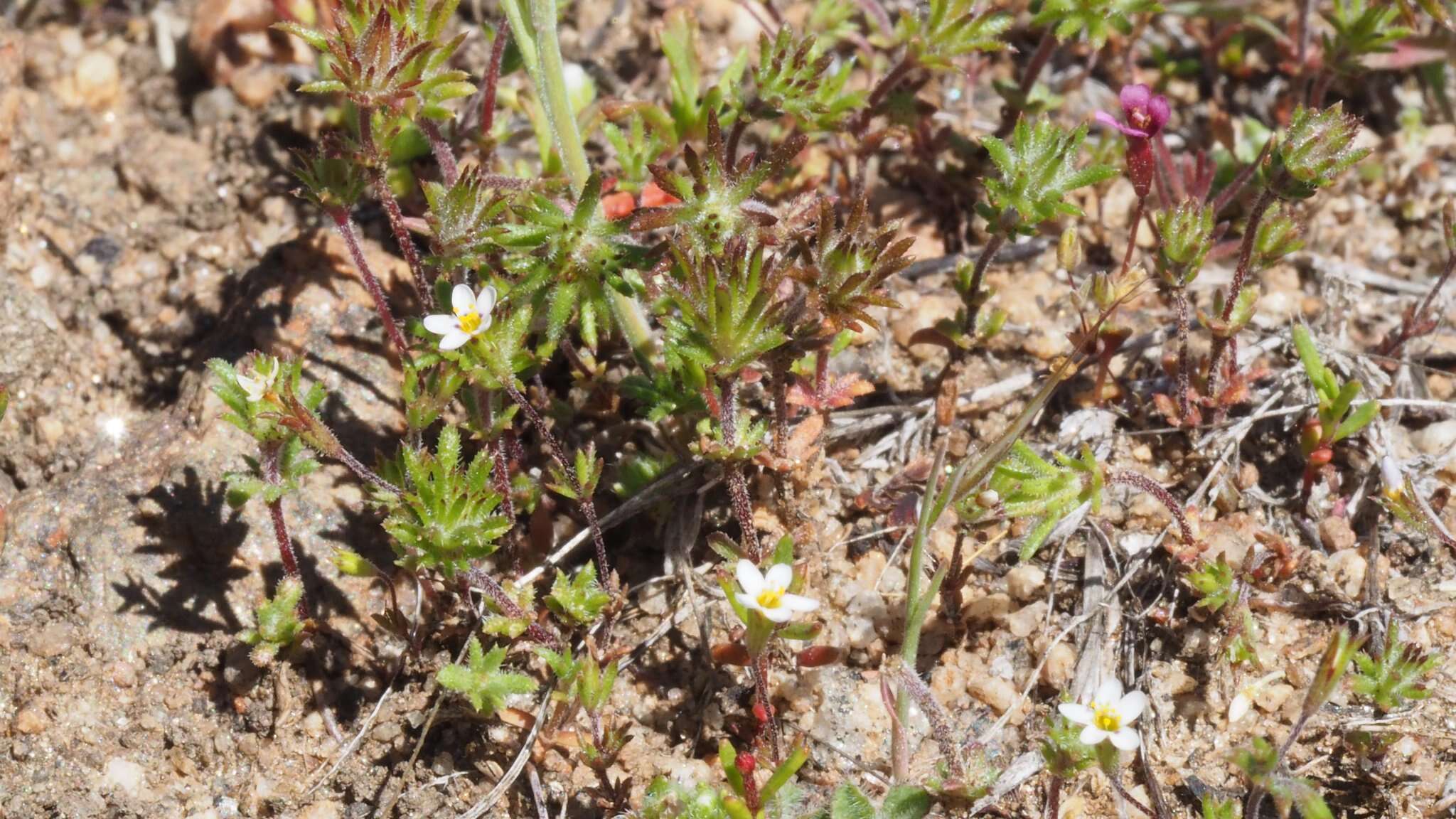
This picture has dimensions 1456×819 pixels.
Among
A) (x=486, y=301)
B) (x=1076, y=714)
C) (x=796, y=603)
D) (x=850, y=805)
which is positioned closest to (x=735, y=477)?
(x=796, y=603)

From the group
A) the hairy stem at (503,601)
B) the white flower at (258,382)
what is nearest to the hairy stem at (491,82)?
the white flower at (258,382)

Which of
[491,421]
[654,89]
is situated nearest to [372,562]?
[491,421]

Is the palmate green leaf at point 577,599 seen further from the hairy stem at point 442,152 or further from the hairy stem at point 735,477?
the hairy stem at point 442,152

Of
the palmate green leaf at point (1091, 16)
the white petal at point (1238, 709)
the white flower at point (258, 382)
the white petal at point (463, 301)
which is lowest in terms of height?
the white petal at point (1238, 709)

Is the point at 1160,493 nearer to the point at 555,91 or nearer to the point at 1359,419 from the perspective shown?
the point at 1359,419

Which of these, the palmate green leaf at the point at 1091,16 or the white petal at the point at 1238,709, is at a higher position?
the palmate green leaf at the point at 1091,16

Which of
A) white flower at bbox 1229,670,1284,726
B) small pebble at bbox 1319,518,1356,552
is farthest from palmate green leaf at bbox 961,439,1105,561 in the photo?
small pebble at bbox 1319,518,1356,552
